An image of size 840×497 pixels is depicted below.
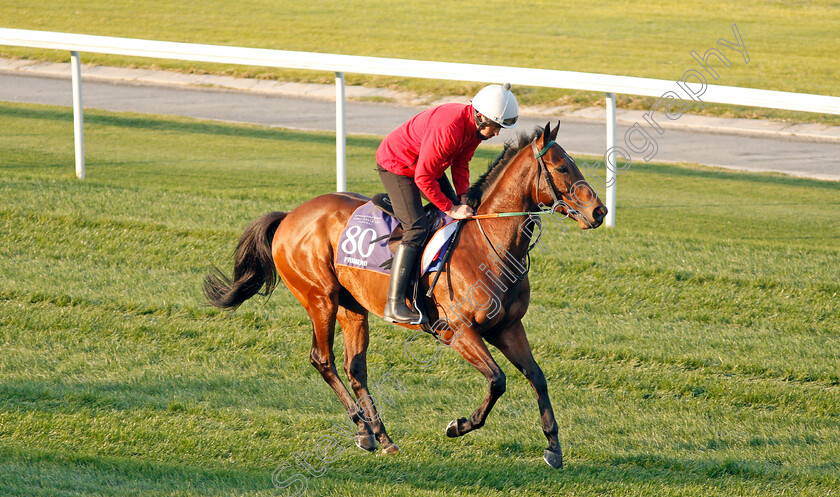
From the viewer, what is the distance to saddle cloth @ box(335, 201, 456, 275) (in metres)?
5.33

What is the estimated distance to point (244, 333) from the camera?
7141mm

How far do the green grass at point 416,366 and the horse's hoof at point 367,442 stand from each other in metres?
0.07

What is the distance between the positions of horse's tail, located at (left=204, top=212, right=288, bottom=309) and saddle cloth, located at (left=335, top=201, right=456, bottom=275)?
Result: 2.12 ft

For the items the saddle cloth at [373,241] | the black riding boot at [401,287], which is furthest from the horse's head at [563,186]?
the black riding boot at [401,287]

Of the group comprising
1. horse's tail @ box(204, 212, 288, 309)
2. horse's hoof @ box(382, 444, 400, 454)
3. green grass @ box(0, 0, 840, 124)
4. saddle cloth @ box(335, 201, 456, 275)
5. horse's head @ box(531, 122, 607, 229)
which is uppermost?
green grass @ box(0, 0, 840, 124)

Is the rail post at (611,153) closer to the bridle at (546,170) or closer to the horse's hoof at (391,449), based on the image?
the bridle at (546,170)

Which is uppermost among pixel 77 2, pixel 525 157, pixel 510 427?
pixel 77 2

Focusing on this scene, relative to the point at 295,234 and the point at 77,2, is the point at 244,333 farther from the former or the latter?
the point at 77,2

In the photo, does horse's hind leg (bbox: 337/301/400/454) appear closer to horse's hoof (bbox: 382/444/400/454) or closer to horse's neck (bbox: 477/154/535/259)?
horse's hoof (bbox: 382/444/400/454)

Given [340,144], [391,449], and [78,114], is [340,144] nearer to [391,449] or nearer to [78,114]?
[78,114]

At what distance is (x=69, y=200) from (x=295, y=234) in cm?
450

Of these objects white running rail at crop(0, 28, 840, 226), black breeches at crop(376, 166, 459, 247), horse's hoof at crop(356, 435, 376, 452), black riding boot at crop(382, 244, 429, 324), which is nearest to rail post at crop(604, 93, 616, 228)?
white running rail at crop(0, 28, 840, 226)

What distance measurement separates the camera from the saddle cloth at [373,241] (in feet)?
17.5

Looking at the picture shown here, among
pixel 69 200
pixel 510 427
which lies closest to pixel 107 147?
pixel 69 200
